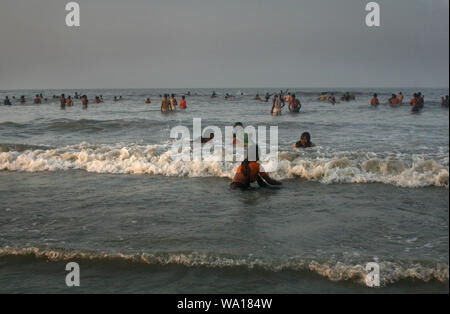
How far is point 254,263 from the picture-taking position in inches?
184

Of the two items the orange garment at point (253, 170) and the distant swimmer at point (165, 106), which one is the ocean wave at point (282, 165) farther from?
the distant swimmer at point (165, 106)

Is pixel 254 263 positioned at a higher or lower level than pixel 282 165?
lower

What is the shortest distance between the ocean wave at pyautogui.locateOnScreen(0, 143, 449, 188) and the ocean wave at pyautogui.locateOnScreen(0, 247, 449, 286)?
405 centimetres

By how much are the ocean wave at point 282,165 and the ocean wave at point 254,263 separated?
405 cm

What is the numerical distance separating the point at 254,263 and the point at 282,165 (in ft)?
17.9

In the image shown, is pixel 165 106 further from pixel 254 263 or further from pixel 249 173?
pixel 254 263

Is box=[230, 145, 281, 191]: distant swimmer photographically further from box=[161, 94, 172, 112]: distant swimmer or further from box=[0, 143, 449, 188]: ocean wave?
box=[161, 94, 172, 112]: distant swimmer

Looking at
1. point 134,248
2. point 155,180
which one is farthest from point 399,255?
point 155,180

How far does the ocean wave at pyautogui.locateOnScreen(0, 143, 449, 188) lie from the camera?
344 inches

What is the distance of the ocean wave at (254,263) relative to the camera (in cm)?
432
